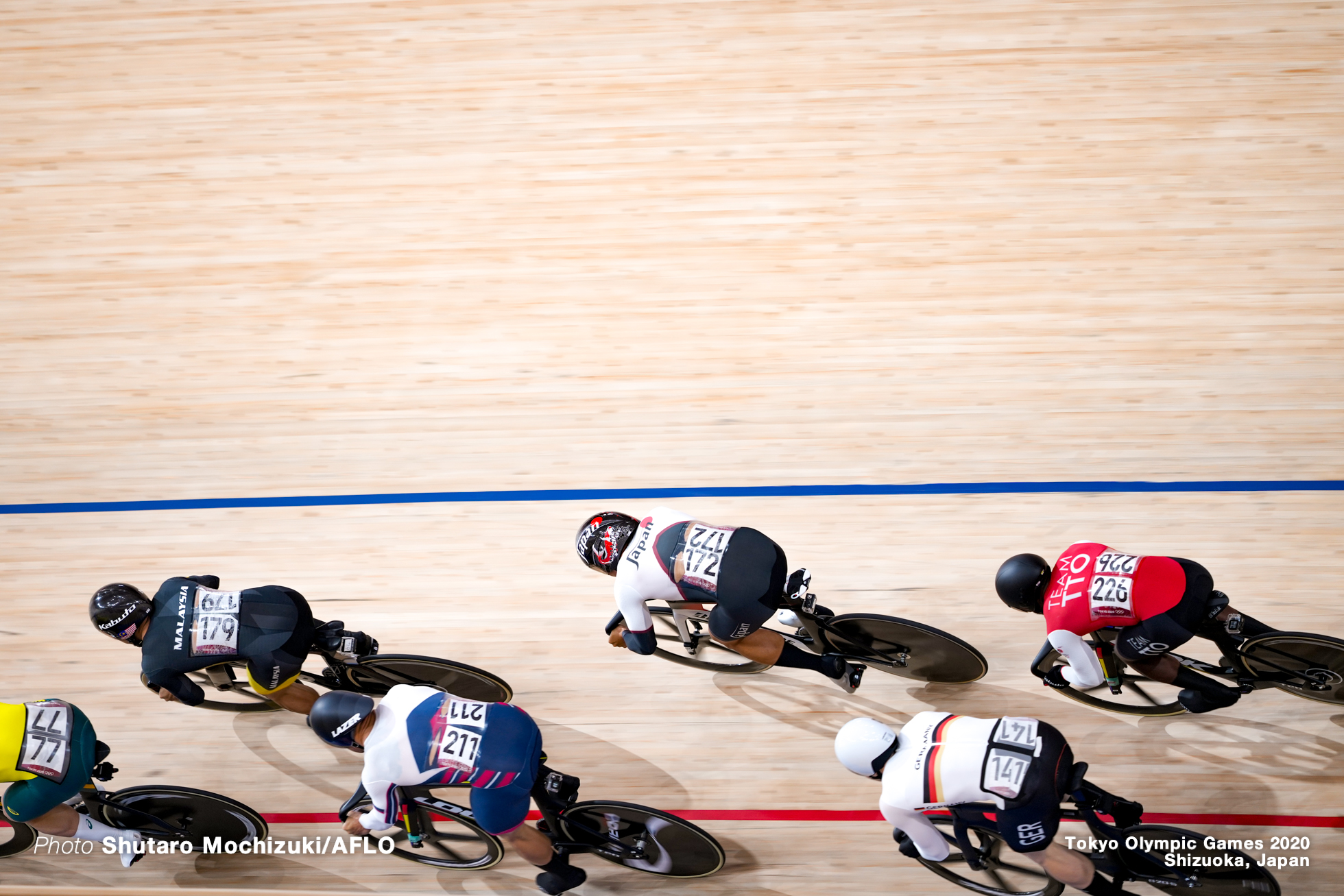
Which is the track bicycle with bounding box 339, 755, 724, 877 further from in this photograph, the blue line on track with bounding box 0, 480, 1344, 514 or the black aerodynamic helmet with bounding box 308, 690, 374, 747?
the blue line on track with bounding box 0, 480, 1344, 514

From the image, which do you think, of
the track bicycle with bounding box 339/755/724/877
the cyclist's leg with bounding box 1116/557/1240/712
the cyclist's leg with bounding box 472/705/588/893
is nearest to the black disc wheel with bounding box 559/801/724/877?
the track bicycle with bounding box 339/755/724/877

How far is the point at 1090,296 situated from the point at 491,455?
268 cm

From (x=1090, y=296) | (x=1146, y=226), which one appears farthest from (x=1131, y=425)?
(x=1146, y=226)

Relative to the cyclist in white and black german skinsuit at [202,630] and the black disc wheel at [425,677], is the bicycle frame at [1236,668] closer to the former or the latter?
the black disc wheel at [425,677]

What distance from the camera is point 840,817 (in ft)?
10.7

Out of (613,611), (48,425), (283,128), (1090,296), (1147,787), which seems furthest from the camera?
(283,128)

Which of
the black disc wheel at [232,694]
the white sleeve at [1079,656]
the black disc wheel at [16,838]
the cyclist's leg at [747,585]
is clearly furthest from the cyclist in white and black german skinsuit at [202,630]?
the white sleeve at [1079,656]

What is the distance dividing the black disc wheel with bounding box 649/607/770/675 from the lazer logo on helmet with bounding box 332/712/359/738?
117 cm

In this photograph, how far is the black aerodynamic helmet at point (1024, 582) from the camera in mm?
2920

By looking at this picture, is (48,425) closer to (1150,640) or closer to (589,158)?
(589,158)

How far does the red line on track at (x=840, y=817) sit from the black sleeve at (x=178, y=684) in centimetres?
61

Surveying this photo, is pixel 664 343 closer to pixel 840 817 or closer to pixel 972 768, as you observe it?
pixel 840 817

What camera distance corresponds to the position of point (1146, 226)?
4137 millimetres

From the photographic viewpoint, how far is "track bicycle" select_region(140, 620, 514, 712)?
3396 millimetres
